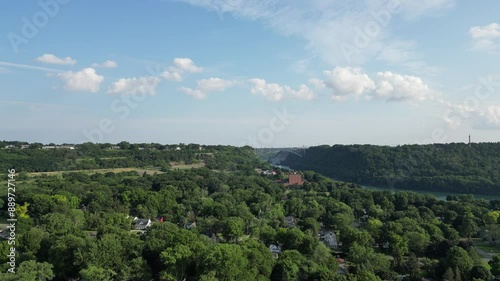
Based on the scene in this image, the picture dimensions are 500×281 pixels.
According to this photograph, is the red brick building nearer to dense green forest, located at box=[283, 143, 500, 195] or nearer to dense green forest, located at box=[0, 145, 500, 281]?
dense green forest, located at box=[0, 145, 500, 281]

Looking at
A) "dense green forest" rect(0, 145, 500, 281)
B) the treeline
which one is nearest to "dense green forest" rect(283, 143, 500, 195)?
"dense green forest" rect(0, 145, 500, 281)

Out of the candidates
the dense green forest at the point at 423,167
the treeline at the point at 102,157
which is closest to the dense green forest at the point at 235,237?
the treeline at the point at 102,157

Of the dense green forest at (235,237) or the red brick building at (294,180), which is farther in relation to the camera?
the red brick building at (294,180)

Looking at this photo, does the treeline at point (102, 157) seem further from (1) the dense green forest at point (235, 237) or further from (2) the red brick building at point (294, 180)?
(2) the red brick building at point (294, 180)

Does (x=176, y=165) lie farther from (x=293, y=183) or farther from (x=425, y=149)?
(x=425, y=149)

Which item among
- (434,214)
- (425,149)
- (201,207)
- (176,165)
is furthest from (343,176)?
(201,207)
